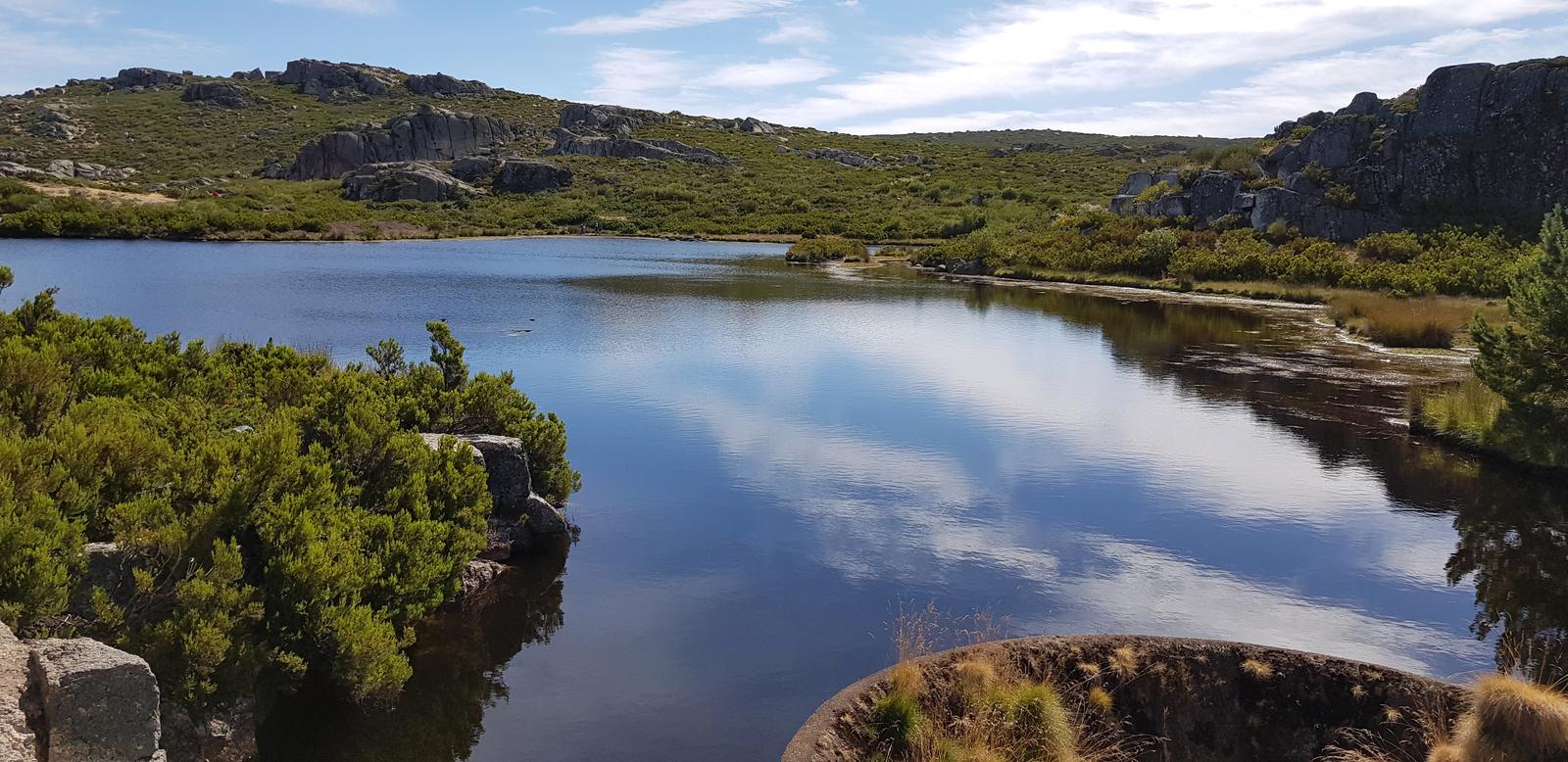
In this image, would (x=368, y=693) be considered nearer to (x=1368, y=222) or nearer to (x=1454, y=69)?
(x=1368, y=222)

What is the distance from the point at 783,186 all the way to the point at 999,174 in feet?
94.1

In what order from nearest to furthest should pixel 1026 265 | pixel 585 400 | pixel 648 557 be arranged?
pixel 648 557 → pixel 585 400 → pixel 1026 265

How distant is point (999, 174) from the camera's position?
128m

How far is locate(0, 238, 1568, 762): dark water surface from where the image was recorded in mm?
10438

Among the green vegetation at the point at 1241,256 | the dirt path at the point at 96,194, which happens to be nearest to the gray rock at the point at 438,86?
the dirt path at the point at 96,194

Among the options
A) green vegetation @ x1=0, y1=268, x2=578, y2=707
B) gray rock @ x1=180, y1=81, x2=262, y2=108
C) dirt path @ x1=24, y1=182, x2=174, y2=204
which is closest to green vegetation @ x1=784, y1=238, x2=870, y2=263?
dirt path @ x1=24, y1=182, x2=174, y2=204

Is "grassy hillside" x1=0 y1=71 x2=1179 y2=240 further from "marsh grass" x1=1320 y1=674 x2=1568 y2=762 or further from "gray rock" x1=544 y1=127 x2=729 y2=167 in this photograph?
"marsh grass" x1=1320 y1=674 x2=1568 y2=762

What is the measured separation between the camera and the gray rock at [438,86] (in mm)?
186750

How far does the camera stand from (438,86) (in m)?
189

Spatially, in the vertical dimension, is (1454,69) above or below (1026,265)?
above

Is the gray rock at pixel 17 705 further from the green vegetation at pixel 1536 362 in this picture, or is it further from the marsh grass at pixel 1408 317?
the marsh grass at pixel 1408 317

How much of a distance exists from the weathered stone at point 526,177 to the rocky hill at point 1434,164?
75.0 m

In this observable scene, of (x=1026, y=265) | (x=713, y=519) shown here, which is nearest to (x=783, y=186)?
(x=1026, y=265)

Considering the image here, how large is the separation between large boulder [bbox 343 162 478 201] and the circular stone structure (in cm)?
10340
